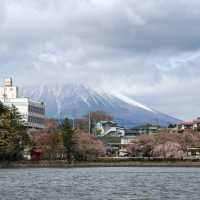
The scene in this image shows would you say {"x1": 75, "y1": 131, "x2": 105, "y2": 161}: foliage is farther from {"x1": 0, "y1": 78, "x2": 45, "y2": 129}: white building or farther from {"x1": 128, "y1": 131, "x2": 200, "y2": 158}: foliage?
{"x1": 0, "y1": 78, "x2": 45, "y2": 129}: white building

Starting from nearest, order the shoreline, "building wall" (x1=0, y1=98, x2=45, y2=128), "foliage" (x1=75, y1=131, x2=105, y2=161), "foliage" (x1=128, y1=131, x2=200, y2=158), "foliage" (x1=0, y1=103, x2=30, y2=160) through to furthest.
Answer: "foliage" (x1=0, y1=103, x2=30, y2=160) → the shoreline → "foliage" (x1=75, y1=131, x2=105, y2=161) → "foliage" (x1=128, y1=131, x2=200, y2=158) → "building wall" (x1=0, y1=98, x2=45, y2=128)

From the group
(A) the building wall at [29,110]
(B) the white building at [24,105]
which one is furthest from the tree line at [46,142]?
(B) the white building at [24,105]

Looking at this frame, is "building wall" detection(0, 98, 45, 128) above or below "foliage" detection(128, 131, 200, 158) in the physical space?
above

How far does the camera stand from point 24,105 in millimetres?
166000

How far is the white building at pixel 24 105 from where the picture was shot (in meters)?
166

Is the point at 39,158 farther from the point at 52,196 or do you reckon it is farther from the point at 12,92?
the point at 52,196

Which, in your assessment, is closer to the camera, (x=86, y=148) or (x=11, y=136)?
(x=11, y=136)

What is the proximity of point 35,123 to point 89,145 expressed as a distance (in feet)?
132

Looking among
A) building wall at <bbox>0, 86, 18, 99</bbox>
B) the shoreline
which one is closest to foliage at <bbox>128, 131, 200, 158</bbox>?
the shoreline

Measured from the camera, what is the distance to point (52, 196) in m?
44.8

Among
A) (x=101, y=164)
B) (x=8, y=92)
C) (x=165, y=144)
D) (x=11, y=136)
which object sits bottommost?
(x=101, y=164)

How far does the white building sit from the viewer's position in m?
166

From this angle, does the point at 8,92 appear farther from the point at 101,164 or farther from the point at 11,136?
the point at 11,136

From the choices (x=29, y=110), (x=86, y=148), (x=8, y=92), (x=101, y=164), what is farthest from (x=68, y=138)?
(x=8, y=92)
